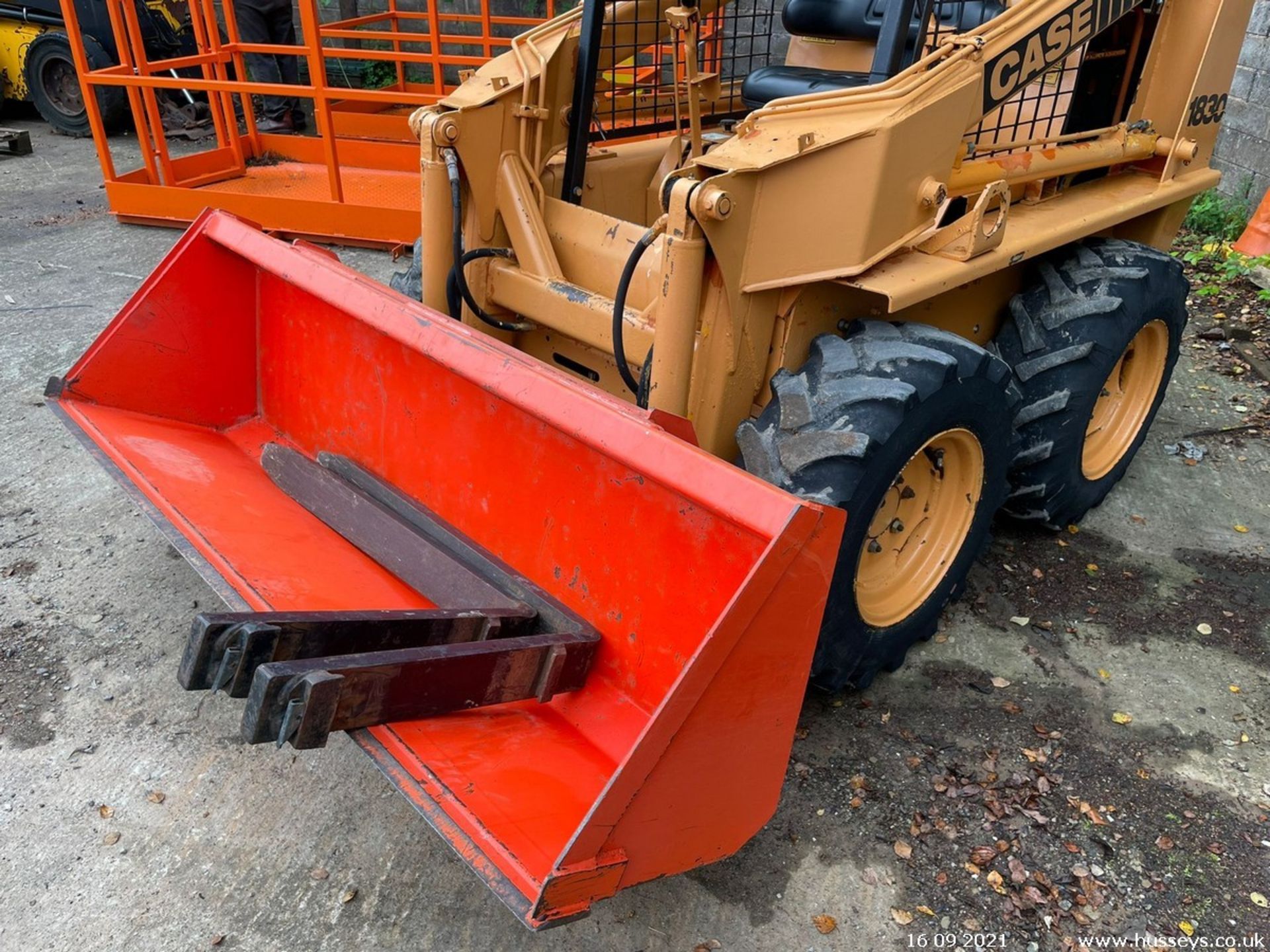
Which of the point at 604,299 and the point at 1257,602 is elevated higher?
the point at 604,299

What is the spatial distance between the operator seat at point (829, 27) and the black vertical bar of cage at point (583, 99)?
1.79ft

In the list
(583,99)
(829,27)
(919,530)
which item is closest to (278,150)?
(583,99)

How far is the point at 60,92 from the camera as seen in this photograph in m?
9.23

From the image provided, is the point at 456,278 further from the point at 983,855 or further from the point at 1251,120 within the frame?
the point at 1251,120

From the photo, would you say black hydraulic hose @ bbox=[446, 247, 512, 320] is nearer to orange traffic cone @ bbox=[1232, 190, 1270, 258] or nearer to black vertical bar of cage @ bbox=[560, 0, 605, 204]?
black vertical bar of cage @ bbox=[560, 0, 605, 204]

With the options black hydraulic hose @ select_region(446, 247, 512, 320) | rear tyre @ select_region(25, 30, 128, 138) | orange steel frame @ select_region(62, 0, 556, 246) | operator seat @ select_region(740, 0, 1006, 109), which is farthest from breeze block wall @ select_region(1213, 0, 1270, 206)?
rear tyre @ select_region(25, 30, 128, 138)

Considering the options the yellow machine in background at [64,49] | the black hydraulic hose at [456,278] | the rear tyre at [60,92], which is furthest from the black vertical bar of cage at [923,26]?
the rear tyre at [60,92]

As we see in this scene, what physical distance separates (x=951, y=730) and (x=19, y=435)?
3785 mm

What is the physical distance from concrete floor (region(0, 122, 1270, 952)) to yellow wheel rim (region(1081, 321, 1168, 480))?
0.76 feet

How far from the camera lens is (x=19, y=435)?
4.02 meters

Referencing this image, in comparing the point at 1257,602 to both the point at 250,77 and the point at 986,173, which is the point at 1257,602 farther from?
the point at 250,77

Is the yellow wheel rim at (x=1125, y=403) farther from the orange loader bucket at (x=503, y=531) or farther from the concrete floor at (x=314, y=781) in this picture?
the orange loader bucket at (x=503, y=531)

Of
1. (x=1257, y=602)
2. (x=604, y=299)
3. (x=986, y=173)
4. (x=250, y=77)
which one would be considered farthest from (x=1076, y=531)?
(x=250, y=77)

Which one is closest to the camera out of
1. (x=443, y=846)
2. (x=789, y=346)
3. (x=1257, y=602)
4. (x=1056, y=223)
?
(x=443, y=846)
